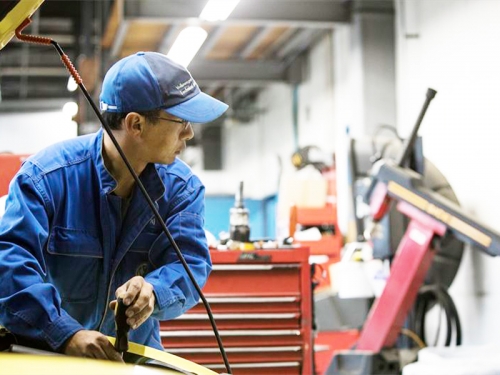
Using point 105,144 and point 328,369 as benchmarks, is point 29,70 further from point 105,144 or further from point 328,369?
point 105,144

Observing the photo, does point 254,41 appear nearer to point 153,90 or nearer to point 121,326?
point 153,90

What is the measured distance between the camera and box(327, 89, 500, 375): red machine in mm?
4855

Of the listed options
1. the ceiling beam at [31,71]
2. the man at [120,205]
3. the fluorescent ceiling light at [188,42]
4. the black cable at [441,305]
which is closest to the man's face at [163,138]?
the man at [120,205]

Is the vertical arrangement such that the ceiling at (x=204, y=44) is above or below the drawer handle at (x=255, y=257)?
above

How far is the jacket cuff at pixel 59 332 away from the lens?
1.74 metres

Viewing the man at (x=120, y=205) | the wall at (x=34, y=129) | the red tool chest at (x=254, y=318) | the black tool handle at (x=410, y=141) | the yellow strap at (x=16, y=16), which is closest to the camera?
the yellow strap at (x=16, y=16)

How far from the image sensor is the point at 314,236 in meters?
6.80

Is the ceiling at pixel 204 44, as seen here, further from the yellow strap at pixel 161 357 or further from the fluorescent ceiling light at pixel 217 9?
the yellow strap at pixel 161 357

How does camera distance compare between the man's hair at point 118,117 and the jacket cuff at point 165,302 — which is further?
the man's hair at point 118,117

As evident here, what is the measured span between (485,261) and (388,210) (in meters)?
0.70

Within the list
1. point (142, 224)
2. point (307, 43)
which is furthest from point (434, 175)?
point (307, 43)

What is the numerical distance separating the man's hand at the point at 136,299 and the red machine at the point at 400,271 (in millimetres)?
3174

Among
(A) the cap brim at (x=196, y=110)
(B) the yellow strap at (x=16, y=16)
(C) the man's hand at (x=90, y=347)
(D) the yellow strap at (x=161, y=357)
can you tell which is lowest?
(D) the yellow strap at (x=161, y=357)

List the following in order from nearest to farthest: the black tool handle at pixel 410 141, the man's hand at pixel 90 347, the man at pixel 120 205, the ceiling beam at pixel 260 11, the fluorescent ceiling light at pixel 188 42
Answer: the man's hand at pixel 90 347 < the man at pixel 120 205 < the black tool handle at pixel 410 141 < the fluorescent ceiling light at pixel 188 42 < the ceiling beam at pixel 260 11
